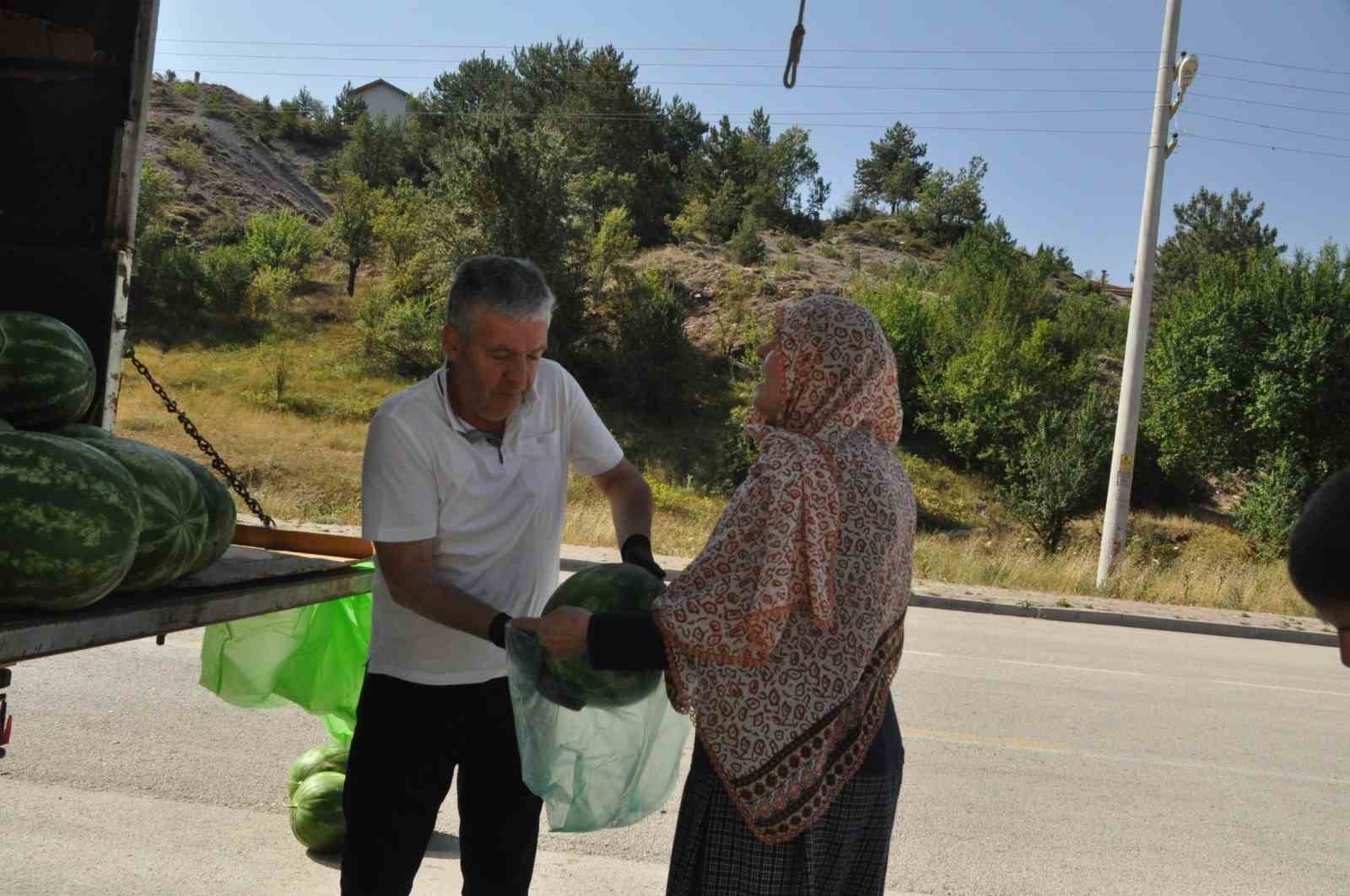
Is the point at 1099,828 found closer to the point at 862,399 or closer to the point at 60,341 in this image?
the point at 862,399

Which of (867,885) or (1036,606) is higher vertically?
(867,885)

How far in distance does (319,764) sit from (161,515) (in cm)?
231

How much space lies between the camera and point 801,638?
7.81ft

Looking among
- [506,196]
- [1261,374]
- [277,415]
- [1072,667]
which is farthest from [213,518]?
[506,196]

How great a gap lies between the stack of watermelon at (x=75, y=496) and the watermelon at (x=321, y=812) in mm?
1913

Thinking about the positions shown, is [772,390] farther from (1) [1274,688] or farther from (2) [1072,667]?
(1) [1274,688]

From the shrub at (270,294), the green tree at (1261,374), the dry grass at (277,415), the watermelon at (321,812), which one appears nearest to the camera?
the watermelon at (321,812)

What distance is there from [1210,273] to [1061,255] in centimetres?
3168

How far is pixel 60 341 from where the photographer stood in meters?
2.79

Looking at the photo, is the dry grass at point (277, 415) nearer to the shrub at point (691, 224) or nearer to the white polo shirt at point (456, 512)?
the white polo shirt at point (456, 512)

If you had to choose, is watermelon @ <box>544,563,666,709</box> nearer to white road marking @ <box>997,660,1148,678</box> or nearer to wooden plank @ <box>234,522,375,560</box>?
wooden plank @ <box>234,522,375,560</box>

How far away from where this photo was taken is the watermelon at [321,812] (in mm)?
4484

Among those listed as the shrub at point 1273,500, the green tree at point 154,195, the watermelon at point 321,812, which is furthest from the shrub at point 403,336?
the watermelon at point 321,812

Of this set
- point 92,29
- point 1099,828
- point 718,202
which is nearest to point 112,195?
point 92,29
